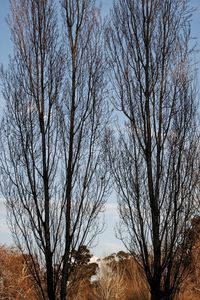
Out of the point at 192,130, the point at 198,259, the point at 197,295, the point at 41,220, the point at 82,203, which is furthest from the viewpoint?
the point at 198,259

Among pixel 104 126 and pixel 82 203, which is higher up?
pixel 104 126

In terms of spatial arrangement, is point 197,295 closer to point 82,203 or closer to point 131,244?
point 131,244

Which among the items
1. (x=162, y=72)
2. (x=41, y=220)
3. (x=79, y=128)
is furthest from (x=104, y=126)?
(x=41, y=220)

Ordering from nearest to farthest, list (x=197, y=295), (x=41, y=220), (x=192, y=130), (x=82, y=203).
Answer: (x=41, y=220) → (x=82, y=203) → (x=192, y=130) → (x=197, y=295)

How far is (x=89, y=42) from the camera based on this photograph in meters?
8.11

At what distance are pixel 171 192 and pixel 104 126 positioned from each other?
175 centimetres

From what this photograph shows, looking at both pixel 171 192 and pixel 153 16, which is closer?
pixel 171 192

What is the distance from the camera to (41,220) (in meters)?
6.88

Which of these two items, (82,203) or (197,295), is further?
(197,295)

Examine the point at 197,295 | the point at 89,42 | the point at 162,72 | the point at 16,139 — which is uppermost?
the point at 89,42

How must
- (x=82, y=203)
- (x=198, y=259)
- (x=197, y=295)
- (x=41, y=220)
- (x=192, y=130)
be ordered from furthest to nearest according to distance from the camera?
(x=198, y=259) → (x=197, y=295) → (x=192, y=130) → (x=82, y=203) → (x=41, y=220)

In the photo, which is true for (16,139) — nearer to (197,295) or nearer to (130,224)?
(130,224)

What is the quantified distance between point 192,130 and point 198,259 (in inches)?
393

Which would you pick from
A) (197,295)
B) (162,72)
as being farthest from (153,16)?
(197,295)
